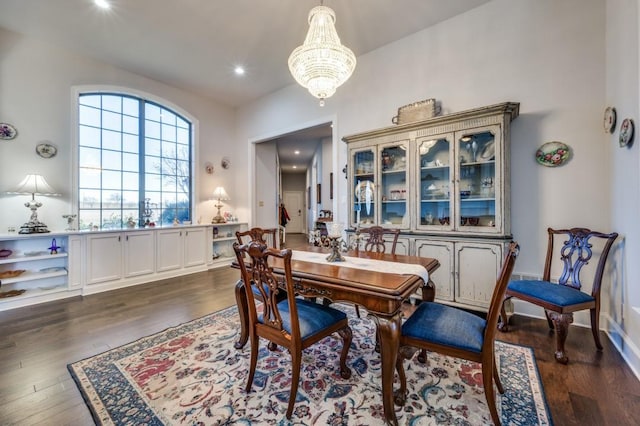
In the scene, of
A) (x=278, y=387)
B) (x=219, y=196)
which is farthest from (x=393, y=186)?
(x=219, y=196)

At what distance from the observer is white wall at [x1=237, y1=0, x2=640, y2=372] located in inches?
93.0

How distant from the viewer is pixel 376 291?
1455 mm

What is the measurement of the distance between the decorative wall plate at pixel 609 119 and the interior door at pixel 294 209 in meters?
10.7

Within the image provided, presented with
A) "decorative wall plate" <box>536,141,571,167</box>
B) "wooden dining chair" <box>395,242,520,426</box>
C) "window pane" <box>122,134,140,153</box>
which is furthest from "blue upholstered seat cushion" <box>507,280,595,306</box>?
"window pane" <box>122,134,140,153</box>

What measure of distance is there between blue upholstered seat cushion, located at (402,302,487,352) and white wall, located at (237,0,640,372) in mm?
1397

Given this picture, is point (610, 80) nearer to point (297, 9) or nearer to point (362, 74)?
point (362, 74)

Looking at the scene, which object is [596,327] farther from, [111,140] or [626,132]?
[111,140]

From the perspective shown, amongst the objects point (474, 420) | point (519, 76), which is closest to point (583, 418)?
point (474, 420)

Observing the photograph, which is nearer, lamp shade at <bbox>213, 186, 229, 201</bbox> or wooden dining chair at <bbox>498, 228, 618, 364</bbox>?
wooden dining chair at <bbox>498, 228, 618, 364</bbox>

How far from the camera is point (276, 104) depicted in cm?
514

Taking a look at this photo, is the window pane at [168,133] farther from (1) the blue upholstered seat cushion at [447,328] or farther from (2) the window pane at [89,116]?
(1) the blue upholstered seat cushion at [447,328]

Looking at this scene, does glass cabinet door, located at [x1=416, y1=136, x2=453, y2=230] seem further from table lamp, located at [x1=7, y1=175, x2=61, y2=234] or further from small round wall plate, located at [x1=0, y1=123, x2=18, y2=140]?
small round wall plate, located at [x1=0, y1=123, x2=18, y2=140]

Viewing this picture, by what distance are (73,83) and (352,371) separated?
5.16 meters

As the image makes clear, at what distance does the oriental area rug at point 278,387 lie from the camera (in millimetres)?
1501
